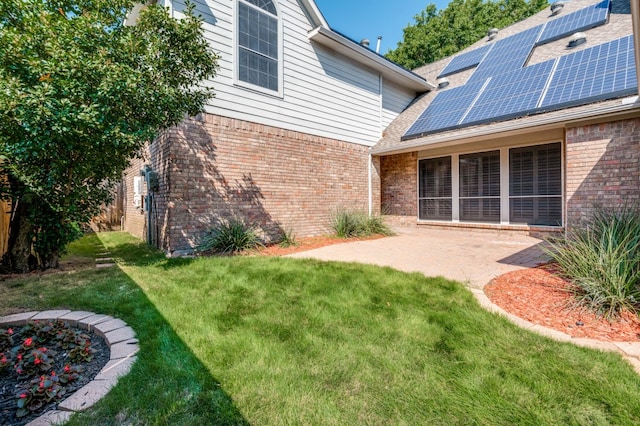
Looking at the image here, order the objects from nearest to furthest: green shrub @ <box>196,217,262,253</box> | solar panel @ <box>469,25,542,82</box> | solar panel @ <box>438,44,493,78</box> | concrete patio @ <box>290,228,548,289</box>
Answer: concrete patio @ <box>290,228,548,289</box> → green shrub @ <box>196,217,262,253</box> → solar panel @ <box>469,25,542,82</box> → solar panel @ <box>438,44,493,78</box>

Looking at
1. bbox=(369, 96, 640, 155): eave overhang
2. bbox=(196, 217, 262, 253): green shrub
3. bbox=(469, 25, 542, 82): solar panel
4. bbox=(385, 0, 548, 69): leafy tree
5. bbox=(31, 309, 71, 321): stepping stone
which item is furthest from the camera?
bbox=(385, 0, 548, 69): leafy tree

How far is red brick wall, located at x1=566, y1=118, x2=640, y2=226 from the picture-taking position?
587cm

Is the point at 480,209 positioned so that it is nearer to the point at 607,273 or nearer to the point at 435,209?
the point at 435,209

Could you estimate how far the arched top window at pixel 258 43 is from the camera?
7.24 m

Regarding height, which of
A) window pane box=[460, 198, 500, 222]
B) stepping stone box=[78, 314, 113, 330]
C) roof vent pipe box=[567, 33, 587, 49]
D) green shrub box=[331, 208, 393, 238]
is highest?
roof vent pipe box=[567, 33, 587, 49]

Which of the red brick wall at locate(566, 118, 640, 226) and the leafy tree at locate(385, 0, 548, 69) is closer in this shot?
the red brick wall at locate(566, 118, 640, 226)

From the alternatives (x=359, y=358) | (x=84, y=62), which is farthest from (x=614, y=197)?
(x=84, y=62)

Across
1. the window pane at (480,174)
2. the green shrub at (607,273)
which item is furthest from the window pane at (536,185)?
the green shrub at (607,273)

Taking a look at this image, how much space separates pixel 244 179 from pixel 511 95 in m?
7.57

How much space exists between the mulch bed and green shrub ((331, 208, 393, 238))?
21.9ft

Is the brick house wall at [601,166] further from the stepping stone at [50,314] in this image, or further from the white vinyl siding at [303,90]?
the stepping stone at [50,314]

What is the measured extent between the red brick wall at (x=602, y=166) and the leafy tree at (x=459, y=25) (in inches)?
794

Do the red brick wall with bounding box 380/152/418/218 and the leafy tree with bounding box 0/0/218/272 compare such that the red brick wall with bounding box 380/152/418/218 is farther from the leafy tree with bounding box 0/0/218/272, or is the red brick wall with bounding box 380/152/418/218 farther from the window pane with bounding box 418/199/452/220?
the leafy tree with bounding box 0/0/218/272

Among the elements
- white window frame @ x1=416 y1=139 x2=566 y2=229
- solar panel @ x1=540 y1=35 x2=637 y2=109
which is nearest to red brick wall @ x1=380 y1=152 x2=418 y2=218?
white window frame @ x1=416 y1=139 x2=566 y2=229
